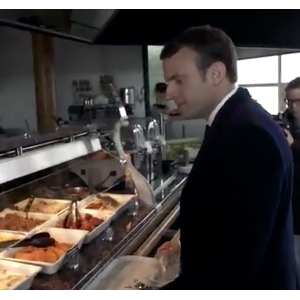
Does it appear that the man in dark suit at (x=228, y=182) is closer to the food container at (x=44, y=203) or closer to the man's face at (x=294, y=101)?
the food container at (x=44, y=203)

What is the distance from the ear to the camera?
125cm

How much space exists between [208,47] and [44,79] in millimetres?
2581

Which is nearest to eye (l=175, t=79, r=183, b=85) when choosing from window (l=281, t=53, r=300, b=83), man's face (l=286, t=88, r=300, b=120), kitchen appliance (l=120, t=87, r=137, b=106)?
man's face (l=286, t=88, r=300, b=120)

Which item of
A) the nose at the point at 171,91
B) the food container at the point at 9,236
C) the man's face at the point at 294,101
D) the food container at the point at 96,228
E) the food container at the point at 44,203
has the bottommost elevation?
the food container at the point at 96,228

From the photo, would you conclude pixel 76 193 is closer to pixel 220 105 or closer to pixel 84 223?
pixel 84 223

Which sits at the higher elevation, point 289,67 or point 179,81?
point 289,67

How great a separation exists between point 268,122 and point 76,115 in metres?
3.08

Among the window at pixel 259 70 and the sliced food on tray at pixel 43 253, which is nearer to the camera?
the sliced food on tray at pixel 43 253

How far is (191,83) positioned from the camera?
4.13 ft

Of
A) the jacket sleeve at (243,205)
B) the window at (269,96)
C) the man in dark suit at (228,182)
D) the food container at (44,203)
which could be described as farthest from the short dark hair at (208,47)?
the window at (269,96)

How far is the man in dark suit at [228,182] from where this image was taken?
112cm

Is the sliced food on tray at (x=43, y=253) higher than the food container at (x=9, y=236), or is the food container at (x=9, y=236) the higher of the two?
the food container at (x=9, y=236)

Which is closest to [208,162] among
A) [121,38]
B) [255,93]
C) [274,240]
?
[274,240]

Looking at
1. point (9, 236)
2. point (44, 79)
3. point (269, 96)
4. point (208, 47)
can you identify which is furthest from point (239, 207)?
point (269, 96)
